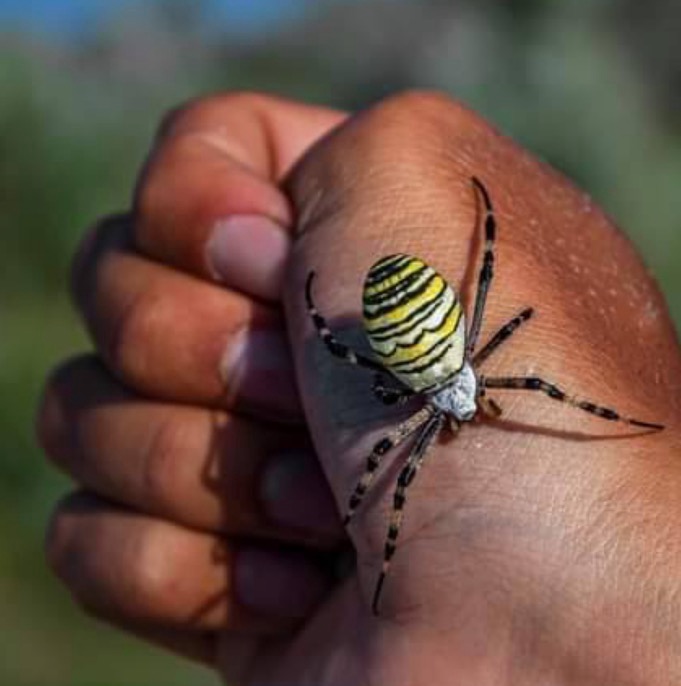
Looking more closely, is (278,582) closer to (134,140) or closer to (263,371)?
(263,371)

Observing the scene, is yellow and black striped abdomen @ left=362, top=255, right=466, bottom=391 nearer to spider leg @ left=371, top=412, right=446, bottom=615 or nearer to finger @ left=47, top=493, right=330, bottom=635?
spider leg @ left=371, top=412, right=446, bottom=615

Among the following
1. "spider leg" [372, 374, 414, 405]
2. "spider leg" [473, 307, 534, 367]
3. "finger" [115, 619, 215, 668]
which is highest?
"spider leg" [473, 307, 534, 367]

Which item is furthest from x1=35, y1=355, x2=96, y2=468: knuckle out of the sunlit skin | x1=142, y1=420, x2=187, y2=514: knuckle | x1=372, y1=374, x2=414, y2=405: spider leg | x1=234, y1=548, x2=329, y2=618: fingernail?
x1=372, y1=374, x2=414, y2=405: spider leg

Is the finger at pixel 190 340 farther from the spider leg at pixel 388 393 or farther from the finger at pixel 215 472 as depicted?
the spider leg at pixel 388 393

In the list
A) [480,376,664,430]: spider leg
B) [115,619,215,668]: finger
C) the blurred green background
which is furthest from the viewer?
the blurred green background

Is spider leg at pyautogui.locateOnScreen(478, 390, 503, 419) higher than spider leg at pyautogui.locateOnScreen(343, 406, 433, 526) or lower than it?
higher

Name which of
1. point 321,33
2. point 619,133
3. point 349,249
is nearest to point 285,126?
point 349,249

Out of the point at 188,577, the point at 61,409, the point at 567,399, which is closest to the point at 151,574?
the point at 188,577

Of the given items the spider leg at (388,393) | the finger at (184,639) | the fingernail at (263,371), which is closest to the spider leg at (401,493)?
the spider leg at (388,393)
